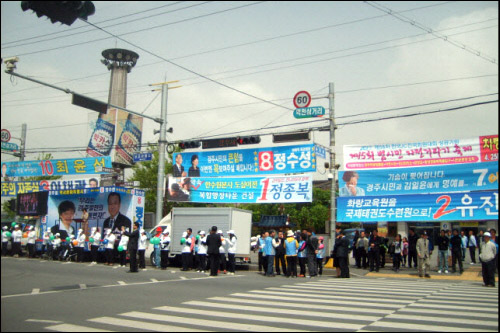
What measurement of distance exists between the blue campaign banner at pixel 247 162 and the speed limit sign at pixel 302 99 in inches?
92.9

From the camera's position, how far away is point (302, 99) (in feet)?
73.6

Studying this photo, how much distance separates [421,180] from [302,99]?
21.9 ft

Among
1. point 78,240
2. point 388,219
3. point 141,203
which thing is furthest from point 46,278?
point 388,219

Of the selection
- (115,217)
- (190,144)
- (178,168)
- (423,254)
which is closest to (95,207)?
(115,217)

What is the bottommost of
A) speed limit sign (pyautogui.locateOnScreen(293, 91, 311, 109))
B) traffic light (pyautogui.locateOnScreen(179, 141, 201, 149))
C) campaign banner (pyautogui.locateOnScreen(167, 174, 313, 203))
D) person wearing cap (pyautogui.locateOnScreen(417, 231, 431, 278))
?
person wearing cap (pyautogui.locateOnScreen(417, 231, 431, 278))

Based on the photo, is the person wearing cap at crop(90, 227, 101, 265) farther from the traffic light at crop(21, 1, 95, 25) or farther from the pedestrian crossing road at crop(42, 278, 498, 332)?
the traffic light at crop(21, 1, 95, 25)

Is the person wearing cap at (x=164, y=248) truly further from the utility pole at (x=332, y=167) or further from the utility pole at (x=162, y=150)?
the utility pole at (x=332, y=167)

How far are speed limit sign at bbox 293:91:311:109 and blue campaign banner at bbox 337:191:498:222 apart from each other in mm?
4879

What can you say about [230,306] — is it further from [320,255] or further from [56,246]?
[56,246]

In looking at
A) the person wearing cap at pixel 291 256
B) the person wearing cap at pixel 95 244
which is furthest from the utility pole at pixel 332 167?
the person wearing cap at pixel 95 244

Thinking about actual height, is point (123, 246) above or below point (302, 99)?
below

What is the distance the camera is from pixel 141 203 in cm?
2581

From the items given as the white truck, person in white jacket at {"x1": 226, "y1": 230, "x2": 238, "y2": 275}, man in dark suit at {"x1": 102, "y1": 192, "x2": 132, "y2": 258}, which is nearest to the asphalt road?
person in white jacket at {"x1": 226, "y1": 230, "x2": 238, "y2": 275}

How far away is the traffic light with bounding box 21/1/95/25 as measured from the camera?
6.93 m
